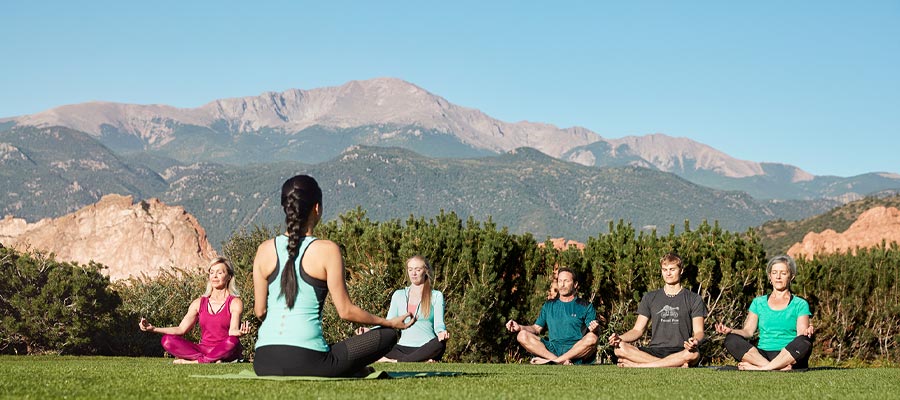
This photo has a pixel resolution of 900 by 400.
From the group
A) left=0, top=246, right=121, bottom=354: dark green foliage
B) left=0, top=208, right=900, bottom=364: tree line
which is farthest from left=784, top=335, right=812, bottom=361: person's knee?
left=0, top=246, right=121, bottom=354: dark green foliage

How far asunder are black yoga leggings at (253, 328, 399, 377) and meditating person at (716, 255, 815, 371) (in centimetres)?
445

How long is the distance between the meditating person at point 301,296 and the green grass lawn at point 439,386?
19 centimetres

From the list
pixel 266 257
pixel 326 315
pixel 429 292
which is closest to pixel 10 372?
pixel 266 257

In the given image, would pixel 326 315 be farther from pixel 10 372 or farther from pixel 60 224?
pixel 60 224

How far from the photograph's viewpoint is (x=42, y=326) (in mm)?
14820

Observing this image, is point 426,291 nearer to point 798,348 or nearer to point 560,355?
point 560,355

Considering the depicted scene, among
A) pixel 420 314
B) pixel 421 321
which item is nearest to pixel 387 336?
pixel 420 314

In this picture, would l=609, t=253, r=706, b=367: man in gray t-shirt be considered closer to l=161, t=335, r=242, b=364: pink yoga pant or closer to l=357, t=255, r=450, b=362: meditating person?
l=357, t=255, r=450, b=362: meditating person

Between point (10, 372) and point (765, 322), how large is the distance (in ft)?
23.6

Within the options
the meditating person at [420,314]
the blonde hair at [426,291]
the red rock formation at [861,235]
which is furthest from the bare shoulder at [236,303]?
the red rock formation at [861,235]

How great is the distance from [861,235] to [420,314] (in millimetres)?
25268

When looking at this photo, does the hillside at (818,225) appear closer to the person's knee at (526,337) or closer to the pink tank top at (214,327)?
the person's knee at (526,337)

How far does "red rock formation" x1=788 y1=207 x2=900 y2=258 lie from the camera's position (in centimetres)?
2898

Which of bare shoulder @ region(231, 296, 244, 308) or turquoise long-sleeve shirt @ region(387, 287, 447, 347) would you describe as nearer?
bare shoulder @ region(231, 296, 244, 308)
